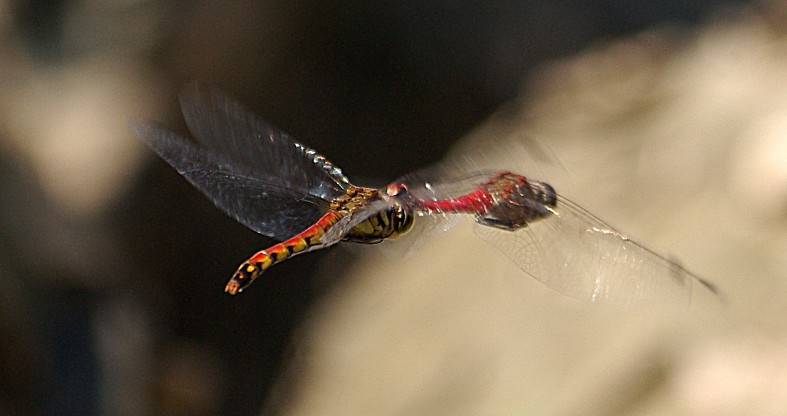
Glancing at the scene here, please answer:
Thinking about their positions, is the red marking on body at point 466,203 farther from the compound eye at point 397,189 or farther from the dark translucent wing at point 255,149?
the dark translucent wing at point 255,149

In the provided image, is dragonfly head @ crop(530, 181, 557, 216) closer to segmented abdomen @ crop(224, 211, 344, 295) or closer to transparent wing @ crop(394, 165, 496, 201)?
transparent wing @ crop(394, 165, 496, 201)

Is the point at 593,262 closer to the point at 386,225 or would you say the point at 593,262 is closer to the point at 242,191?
the point at 386,225

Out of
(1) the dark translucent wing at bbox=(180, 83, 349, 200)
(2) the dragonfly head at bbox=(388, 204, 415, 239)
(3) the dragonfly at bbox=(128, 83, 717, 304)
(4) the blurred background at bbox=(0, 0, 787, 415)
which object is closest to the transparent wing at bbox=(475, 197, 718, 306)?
(3) the dragonfly at bbox=(128, 83, 717, 304)

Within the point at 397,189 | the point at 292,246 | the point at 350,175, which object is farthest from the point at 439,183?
the point at 350,175

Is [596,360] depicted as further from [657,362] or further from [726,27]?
[726,27]

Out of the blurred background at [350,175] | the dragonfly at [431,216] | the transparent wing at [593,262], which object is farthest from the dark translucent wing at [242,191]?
the blurred background at [350,175]
